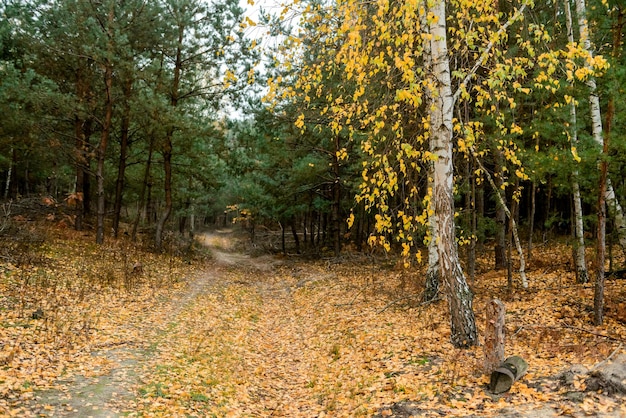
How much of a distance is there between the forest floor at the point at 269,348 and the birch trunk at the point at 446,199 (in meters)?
0.52

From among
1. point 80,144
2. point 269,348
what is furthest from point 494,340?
point 80,144

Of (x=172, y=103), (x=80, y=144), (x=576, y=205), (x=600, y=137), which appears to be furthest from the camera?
(x=172, y=103)

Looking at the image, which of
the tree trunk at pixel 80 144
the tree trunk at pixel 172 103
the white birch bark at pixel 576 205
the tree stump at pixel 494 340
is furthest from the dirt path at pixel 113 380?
the tree trunk at pixel 172 103

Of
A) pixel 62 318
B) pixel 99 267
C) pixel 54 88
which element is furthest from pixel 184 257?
pixel 62 318

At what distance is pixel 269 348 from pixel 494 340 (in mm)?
4939

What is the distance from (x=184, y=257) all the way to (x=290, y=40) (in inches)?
629

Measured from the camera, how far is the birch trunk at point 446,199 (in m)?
6.57

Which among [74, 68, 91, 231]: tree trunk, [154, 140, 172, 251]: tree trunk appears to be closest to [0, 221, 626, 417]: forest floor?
[74, 68, 91, 231]: tree trunk

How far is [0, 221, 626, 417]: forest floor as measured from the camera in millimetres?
5340

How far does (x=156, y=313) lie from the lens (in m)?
10.1

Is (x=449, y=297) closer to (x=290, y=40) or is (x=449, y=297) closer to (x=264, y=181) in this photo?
(x=290, y=40)

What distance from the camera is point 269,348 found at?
902 centimetres

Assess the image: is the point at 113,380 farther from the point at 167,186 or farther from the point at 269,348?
the point at 167,186

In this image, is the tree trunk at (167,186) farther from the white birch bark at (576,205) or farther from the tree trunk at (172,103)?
the white birch bark at (576,205)
